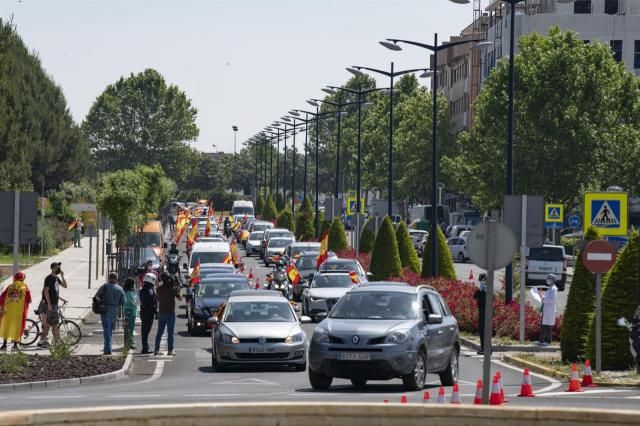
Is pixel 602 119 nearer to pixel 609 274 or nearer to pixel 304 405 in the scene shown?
pixel 609 274

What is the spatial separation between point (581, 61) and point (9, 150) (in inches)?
1119

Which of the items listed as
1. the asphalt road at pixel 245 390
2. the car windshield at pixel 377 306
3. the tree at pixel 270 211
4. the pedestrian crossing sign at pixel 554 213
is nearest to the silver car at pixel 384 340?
the car windshield at pixel 377 306

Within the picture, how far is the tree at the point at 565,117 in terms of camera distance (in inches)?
3140

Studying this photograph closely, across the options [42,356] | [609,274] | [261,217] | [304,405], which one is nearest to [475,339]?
[609,274]

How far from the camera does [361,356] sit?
22.6 metres

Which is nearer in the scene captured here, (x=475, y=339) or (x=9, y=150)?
(x=475, y=339)

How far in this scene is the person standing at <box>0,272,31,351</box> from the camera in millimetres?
30328

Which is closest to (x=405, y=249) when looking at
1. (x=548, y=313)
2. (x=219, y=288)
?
(x=219, y=288)

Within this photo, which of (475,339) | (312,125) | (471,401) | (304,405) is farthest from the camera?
(312,125)

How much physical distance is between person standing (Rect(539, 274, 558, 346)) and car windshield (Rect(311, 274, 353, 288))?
9.35 m

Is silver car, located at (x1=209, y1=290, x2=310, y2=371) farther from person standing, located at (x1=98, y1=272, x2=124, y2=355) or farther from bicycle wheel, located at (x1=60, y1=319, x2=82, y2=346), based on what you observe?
bicycle wheel, located at (x1=60, y1=319, x2=82, y2=346)

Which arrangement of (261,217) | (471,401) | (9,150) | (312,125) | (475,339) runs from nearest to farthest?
(471,401) < (475,339) < (9,150) < (261,217) < (312,125)

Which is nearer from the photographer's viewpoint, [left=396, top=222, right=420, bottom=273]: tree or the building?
[left=396, top=222, right=420, bottom=273]: tree

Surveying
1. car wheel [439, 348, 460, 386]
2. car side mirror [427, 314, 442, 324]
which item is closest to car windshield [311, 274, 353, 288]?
car wheel [439, 348, 460, 386]
